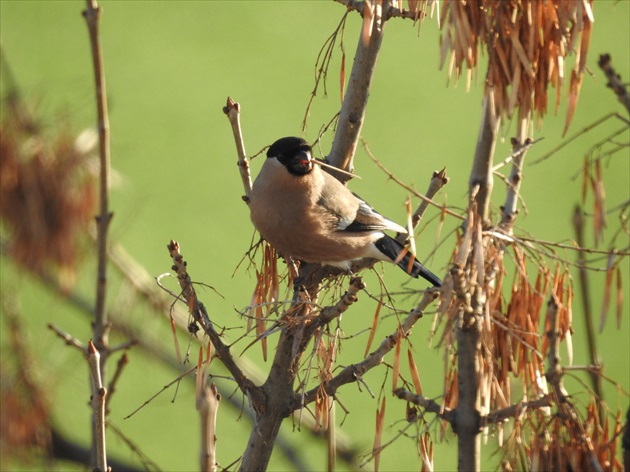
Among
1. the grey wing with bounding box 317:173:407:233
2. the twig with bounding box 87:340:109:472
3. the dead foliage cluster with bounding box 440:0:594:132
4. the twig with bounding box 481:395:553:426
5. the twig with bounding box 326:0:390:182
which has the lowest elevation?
the twig with bounding box 87:340:109:472

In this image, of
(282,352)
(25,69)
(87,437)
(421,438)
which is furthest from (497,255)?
(25,69)

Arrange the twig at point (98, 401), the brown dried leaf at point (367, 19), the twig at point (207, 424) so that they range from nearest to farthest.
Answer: the twig at point (207, 424) → the twig at point (98, 401) → the brown dried leaf at point (367, 19)

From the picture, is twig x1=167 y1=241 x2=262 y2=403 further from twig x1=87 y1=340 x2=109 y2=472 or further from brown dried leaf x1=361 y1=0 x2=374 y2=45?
brown dried leaf x1=361 y1=0 x2=374 y2=45

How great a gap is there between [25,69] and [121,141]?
686 millimetres

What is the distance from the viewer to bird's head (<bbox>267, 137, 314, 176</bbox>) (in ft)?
7.41

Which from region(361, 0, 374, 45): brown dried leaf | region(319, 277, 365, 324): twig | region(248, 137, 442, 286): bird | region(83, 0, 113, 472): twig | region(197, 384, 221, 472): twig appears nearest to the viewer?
region(197, 384, 221, 472): twig

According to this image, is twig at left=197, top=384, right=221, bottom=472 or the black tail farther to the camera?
the black tail

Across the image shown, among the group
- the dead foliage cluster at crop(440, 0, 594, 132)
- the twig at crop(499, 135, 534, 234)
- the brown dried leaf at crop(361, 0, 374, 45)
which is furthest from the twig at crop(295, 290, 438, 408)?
the brown dried leaf at crop(361, 0, 374, 45)

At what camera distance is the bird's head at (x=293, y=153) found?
7.41 feet

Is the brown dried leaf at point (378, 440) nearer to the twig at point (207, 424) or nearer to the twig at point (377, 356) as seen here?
the twig at point (377, 356)

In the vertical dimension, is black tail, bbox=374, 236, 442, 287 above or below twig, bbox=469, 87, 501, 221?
above

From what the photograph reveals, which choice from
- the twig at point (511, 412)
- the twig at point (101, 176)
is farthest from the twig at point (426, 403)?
the twig at point (101, 176)

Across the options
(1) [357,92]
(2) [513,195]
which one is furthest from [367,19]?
(2) [513,195]

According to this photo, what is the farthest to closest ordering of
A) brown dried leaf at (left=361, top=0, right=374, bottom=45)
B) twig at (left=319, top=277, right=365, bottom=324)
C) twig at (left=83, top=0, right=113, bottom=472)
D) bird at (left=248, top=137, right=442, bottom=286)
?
bird at (left=248, top=137, right=442, bottom=286)
twig at (left=83, top=0, right=113, bottom=472)
brown dried leaf at (left=361, top=0, right=374, bottom=45)
twig at (left=319, top=277, right=365, bottom=324)
